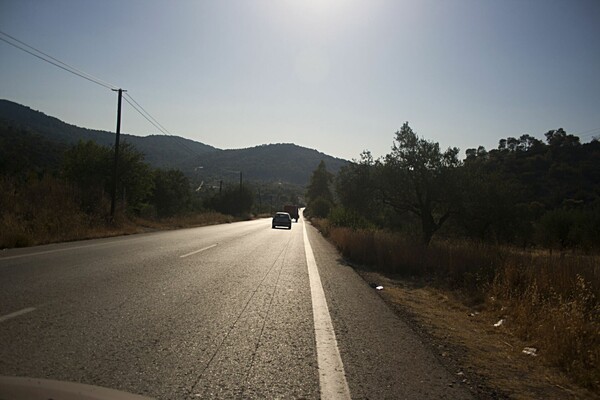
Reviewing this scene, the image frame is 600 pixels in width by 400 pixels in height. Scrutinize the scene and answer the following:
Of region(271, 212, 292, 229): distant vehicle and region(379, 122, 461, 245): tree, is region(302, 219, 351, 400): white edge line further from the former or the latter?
region(271, 212, 292, 229): distant vehicle

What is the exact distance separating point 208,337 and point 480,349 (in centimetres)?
339

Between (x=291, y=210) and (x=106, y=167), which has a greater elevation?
(x=106, y=167)

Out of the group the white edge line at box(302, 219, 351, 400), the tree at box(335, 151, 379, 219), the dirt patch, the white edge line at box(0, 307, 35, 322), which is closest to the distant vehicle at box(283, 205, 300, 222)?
the tree at box(335, 151, 379, 219)

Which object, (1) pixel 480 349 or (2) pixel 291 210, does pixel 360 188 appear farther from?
(2) pixel 291 210

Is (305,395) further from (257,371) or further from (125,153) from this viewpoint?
(125,153)

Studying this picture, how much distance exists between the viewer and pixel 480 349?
5926 millimetres

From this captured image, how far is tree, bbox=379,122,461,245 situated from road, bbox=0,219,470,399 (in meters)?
15.2

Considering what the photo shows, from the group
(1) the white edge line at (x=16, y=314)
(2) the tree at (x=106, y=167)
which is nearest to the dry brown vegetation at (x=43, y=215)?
(2) the tree at (x=106, y=167)

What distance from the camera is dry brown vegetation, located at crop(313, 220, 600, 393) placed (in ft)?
17.8

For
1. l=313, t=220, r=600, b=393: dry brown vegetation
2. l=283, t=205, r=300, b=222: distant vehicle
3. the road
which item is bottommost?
the road

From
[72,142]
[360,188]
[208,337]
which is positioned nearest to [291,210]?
[72,142]

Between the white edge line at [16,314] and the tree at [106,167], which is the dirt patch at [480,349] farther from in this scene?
the tree at [106,167]


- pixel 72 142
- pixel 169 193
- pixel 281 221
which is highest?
pixel 72 142

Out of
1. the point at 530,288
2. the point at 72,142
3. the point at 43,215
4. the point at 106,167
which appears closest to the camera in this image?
the point at 530,288
